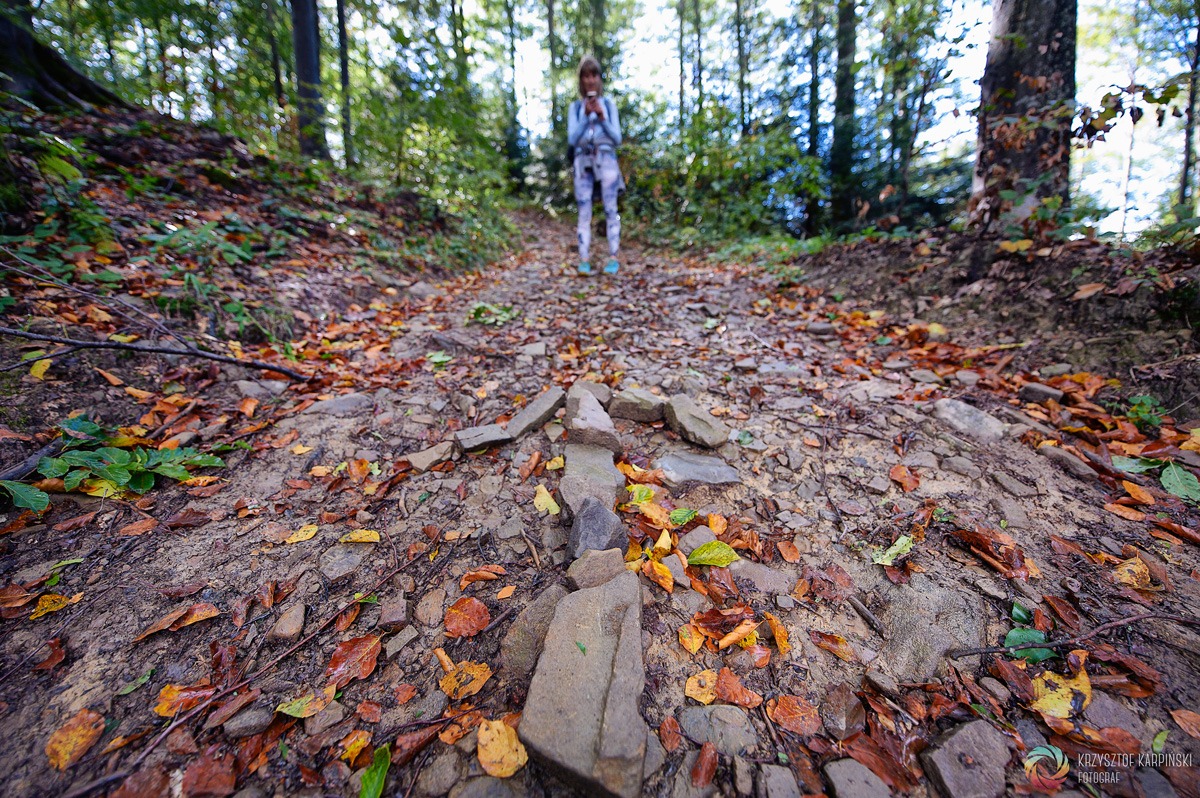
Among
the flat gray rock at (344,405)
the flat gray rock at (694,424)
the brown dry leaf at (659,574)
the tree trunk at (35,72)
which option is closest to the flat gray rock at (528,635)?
the brown dry leaf at (659,574)

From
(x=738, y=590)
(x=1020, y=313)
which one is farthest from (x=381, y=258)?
(x=1020, y=313)

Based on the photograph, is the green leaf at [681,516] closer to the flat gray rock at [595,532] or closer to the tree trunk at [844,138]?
the flat gray rock at [595,532]

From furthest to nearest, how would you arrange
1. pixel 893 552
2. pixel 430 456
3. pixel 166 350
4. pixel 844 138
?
pixel 844 138 < pixel 166 350 < pixel 430 456 < pixel 893 552

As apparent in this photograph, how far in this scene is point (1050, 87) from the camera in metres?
3.47

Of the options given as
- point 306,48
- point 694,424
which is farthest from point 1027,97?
point 306,48

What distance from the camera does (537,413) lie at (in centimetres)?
233

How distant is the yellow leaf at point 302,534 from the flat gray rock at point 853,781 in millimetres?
1773

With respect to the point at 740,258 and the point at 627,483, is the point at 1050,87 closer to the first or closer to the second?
the point at 740,258

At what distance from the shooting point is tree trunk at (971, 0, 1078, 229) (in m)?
3.45

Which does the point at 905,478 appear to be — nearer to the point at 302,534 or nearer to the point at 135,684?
the point at 302,534

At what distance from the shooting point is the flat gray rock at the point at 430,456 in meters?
2.05

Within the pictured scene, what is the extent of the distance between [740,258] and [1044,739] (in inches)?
259

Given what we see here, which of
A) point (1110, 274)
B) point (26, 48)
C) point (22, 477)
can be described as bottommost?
point (22, 477)

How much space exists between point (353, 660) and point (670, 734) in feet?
2.94
